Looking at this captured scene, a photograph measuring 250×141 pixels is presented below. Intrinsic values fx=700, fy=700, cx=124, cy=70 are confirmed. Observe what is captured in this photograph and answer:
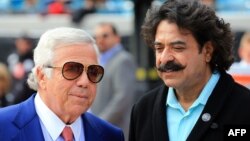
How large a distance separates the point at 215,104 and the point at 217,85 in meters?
0.12

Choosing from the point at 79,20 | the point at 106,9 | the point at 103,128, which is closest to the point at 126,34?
the point at 79,20

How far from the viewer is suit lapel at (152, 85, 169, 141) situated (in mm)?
4008

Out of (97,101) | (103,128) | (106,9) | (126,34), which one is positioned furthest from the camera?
(106,9)

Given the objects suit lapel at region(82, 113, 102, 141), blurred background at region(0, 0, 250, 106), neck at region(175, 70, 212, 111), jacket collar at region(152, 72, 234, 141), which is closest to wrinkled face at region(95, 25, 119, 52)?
blurred background at region(0, 0, 250, 106)

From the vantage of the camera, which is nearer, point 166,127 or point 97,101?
point 166,127

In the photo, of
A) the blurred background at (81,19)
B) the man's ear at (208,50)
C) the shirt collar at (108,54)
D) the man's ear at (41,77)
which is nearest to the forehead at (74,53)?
the man's ear at (41,77)

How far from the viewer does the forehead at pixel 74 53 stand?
386 cm

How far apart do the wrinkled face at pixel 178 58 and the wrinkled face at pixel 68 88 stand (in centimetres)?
41

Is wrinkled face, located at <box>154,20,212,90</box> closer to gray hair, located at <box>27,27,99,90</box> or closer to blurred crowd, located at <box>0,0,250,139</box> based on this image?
gray hair, located at <box>27,27,99,90</box>

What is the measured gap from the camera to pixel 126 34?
12.1m

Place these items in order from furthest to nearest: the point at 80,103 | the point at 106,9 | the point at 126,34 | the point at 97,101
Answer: the point at 106,9
the point at 126,34
the point at 97,101
the point at 80,103

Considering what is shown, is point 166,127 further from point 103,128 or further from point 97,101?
point 97,101

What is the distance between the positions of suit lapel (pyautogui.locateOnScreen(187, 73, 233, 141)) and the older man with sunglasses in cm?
62

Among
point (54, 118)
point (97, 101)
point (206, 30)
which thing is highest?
point (206, 30)
